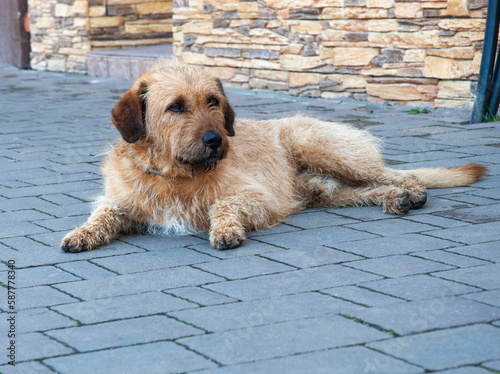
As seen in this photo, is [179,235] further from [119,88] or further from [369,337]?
[119,88]

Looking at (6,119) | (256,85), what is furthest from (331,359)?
(256,85)

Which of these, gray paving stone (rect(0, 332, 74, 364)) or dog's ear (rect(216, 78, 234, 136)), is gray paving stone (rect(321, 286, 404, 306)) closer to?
gray paving stone (rect(0, 332, 74, 364))

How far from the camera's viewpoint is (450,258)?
13.3 ft

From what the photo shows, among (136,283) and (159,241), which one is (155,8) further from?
(136,283)

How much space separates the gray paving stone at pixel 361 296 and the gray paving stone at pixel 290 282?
0.08 m

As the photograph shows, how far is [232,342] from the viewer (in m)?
3.05

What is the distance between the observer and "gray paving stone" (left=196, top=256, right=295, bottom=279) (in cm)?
396

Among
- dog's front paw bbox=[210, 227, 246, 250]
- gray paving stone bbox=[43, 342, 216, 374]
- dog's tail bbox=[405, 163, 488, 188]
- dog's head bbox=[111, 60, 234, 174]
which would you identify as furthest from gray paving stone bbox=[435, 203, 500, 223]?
gray paving stone bbox=[43, 342, 216, 374]

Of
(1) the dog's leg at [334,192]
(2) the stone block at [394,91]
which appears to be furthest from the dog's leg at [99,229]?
(2) the stone block at [394,91]

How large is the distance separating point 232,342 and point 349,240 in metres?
1.68

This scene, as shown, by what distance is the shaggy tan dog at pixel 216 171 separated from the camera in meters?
4.59

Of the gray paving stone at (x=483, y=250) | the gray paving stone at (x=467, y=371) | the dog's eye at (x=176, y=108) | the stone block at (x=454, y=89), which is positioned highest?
the dog's eye at (x=176, y=108)

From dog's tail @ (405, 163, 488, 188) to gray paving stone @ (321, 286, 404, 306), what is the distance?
232 centimetres

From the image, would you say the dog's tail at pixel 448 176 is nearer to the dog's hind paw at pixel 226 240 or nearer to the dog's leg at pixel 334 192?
the dog's leg at pixel 334 192
